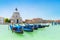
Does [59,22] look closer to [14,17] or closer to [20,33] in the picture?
[14,17]

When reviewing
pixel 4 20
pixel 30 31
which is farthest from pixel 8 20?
pixel 30 31

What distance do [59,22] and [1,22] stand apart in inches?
647

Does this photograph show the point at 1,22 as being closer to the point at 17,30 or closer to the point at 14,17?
the point at 14,17

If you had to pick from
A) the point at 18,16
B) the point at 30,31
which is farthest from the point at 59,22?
the point at 30,31

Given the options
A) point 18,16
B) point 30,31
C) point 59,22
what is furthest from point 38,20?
point 30,31

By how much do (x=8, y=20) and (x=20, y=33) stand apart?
17523mm

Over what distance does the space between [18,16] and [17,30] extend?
17459 millimetres

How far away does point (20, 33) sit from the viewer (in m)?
9.01

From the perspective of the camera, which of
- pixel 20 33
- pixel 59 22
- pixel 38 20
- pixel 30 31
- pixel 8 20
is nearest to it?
pixel 20 33

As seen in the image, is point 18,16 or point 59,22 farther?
point 59,22

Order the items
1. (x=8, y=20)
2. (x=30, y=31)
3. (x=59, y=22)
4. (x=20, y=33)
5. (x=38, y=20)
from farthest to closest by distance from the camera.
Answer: (x=59, y=22)
(x=38, y=20)
(x=8, y=20)
(x=30, y=31)
(x=20, y=33)

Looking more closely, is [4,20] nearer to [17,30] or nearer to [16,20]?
[16,20]

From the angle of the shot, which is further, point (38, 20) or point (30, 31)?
point (38, 20)

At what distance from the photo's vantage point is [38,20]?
104 ft
